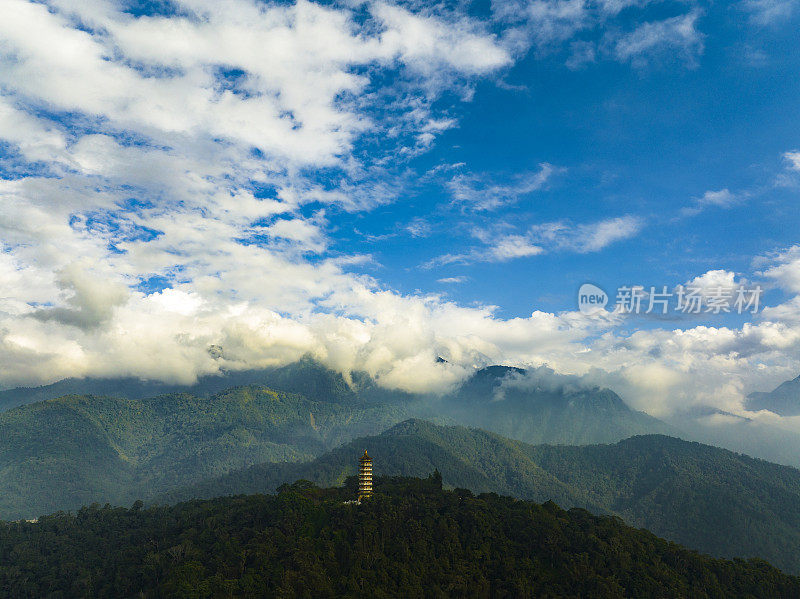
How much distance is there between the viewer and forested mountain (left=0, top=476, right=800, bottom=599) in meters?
104

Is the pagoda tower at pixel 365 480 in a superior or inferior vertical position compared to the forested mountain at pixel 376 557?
superior

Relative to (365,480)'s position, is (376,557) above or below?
below

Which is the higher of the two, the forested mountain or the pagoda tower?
the pagoda tower

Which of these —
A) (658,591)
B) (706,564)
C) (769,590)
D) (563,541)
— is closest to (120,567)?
(563,541)

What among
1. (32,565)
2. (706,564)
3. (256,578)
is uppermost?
(706,564)

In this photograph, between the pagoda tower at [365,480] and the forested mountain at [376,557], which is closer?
the forested mountain at [376,557]

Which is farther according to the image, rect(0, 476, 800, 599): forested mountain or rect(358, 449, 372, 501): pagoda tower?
rect(358, 449, 372, 501): pagoda tower

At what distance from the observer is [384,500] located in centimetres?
13525

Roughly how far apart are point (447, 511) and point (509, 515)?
16406 millimetres

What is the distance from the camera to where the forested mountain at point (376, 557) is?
103500 mm

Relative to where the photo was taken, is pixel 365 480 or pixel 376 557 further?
pixel 365 480

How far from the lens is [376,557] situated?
367ft

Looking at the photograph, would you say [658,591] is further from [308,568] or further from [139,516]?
[139,516]

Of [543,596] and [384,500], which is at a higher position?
[384,500]
